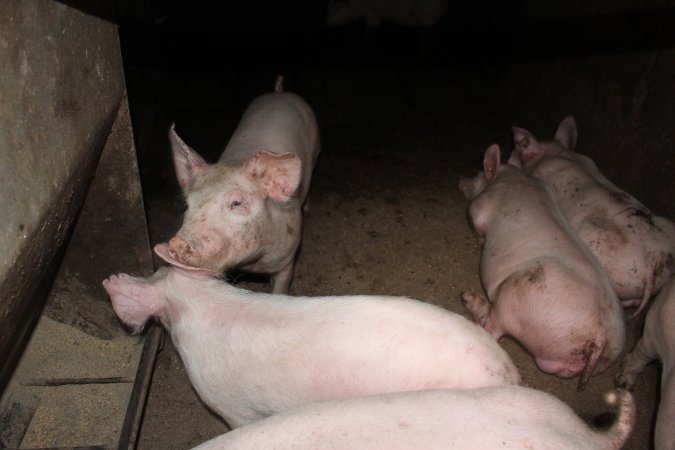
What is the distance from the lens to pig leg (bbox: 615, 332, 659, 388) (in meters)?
3.06

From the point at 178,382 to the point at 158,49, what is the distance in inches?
201

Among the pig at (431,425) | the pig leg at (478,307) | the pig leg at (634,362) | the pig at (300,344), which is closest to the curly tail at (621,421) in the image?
the pig at (431,425)

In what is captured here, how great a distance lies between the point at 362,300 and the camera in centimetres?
224

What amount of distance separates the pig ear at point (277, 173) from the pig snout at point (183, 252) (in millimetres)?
608

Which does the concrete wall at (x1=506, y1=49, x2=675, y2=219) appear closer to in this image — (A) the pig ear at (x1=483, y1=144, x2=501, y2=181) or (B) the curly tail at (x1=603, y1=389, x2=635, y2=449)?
(A) the pig ear at (x1=483, y1=144, x2=501, y2=181)

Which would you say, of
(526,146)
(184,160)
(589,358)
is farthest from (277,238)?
(526,146)

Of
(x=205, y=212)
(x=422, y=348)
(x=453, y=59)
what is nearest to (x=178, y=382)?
(x=205, y=212)

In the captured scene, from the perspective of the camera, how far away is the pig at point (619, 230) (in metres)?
3.35

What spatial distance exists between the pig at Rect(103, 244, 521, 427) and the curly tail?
35cm

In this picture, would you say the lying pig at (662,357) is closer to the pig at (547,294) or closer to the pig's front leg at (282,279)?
the pig at (547,294)

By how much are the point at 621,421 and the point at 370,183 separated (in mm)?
3247

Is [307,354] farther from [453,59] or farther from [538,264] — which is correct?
[453,59]

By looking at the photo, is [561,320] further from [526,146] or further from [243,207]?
[526,146]

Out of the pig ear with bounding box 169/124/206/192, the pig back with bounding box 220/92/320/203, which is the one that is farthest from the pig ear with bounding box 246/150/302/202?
the pig back with bounding box 220/92/320/203
